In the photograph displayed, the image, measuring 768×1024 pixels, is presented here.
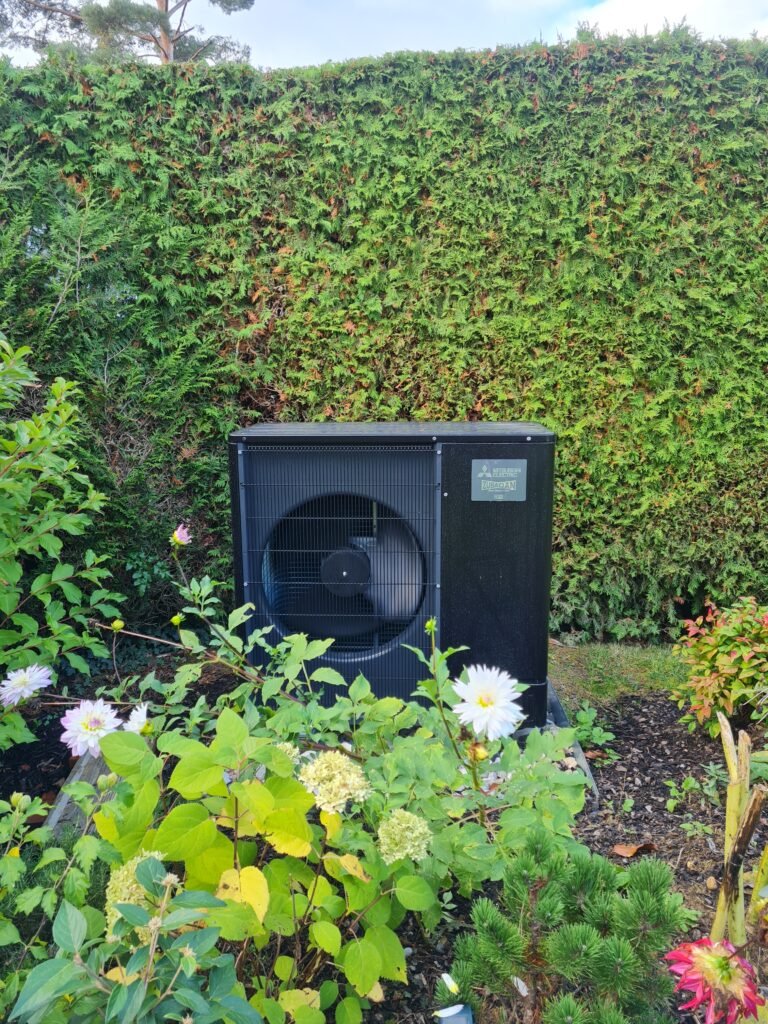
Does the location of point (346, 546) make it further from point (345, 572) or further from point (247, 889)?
point (247, 889)

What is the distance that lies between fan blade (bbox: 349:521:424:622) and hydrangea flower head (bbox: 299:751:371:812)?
134cm

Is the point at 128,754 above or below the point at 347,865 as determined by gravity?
above

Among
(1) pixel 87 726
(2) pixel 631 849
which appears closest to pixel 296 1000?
(1) pixel 87 726

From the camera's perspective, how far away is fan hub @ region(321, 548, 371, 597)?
2.34 m

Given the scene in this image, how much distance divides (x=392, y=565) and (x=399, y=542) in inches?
3.2

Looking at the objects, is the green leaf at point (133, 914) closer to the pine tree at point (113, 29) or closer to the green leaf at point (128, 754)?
the green leaf at point (128, 754)

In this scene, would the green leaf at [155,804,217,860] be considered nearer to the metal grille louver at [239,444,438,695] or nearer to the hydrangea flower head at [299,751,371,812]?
the hydrangea flower head at [299,751,371,812]

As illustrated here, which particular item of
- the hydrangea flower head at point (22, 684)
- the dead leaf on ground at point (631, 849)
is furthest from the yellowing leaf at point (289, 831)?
the dead leaf on ground at point (631, 849)

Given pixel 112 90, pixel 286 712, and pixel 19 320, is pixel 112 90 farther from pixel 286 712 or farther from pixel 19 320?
pixel 286 712

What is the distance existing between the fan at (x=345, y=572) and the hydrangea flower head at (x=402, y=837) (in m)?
1.32

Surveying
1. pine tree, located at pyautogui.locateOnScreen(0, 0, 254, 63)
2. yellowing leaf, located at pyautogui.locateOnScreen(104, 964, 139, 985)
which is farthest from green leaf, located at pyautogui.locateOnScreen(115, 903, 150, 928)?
pine tree, located at pyautogui.locateOnScreen(0, 0, 254, 63)

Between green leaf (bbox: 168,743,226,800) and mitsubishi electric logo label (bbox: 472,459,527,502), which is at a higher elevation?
mitsubishi electric logo label (bbox: 472,459,527,502)

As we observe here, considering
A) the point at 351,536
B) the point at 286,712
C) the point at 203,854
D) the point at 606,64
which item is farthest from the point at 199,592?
the point at 606,64

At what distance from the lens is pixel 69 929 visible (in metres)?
0.83
